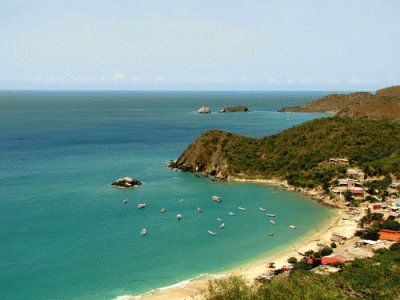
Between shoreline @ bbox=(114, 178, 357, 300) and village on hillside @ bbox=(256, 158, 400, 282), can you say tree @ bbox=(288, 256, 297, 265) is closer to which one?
village on hillside @ bbox=(256, 158, 400, 282)

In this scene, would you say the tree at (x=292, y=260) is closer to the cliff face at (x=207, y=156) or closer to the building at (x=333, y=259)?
the building at (x=333, y=259)

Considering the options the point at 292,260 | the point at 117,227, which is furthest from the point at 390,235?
the point at 117,227

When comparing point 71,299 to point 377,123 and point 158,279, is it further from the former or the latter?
point 377,123

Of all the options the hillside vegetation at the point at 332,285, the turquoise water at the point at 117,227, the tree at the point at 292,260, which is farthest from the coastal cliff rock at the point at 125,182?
the hillside vegetation at the point at 332,285

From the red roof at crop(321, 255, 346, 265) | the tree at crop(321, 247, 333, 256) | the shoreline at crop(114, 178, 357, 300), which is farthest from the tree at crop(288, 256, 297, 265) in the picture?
the red roof at crop(321, 255, 346, 265)

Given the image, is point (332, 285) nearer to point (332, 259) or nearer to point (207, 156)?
point (332, 259)

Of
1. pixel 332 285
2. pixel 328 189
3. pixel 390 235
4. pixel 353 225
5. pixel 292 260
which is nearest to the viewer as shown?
pixel 332 285

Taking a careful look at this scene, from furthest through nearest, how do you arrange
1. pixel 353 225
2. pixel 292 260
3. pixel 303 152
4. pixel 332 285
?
pixel 303 152 → pixel 353 225 → pixel 292 260 → pixel 332 285
